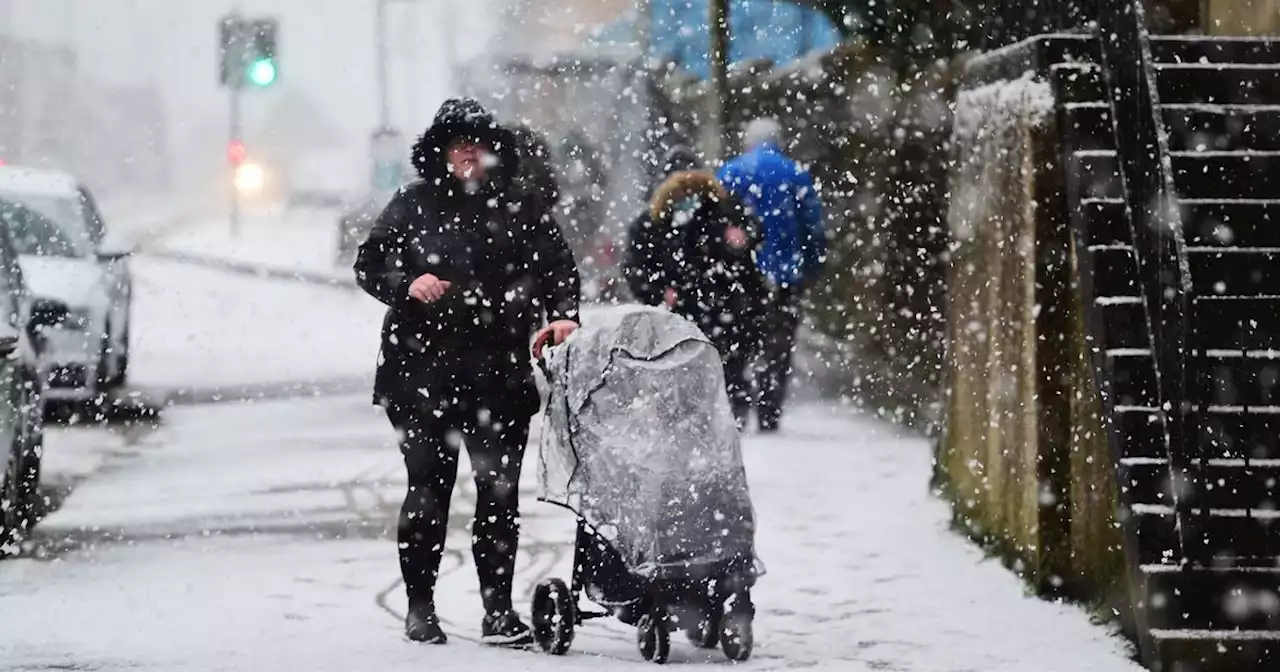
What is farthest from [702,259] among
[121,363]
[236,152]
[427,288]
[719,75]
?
[236,152]

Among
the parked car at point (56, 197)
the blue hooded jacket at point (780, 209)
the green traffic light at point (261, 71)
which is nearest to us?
the blue hooded jacket at point (780, 209)

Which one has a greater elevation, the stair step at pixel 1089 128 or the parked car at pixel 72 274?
the stair step at pixel 1089 128

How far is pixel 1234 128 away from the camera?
26.7 feet

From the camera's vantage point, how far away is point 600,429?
6.56 meters

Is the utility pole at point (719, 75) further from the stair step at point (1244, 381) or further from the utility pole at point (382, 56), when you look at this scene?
the utility pole at point (382, 56)

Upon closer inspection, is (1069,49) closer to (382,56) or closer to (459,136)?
(459,136)

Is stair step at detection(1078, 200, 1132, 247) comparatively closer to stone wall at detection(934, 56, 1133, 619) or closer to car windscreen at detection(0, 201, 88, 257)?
stone wall at detection(934, 56, 1133, 619)

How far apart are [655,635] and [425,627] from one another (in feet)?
2.70

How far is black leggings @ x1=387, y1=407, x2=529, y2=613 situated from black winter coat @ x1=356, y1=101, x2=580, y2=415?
7 centimetres

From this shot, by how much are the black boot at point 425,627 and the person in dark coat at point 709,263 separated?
3.66 m

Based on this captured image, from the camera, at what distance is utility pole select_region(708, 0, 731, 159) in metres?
19.3

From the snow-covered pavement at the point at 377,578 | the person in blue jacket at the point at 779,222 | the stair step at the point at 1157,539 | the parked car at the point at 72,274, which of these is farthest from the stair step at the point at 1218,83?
the parked car at the point at 72,274

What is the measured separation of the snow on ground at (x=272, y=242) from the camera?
46141 mm

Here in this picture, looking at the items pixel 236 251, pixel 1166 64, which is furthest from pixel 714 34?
pixel 236 251
